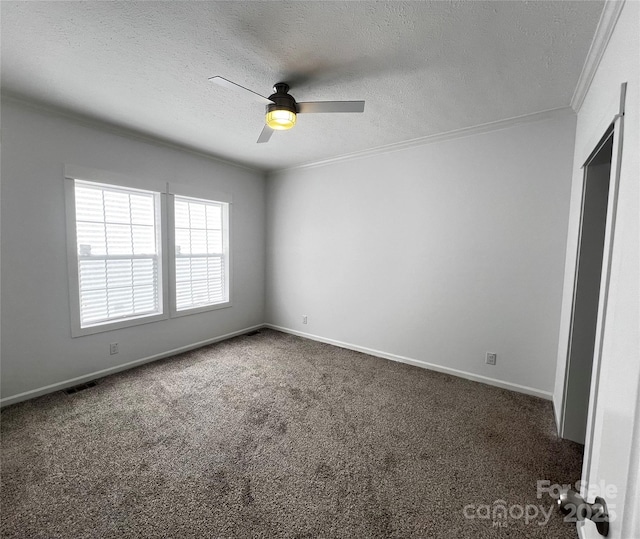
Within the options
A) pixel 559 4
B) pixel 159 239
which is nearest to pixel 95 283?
pixel 159 239

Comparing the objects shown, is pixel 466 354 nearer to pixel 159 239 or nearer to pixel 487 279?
pixel 487 279

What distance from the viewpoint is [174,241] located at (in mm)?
3539

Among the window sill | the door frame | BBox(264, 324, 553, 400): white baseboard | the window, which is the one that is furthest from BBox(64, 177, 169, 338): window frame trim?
the door frame

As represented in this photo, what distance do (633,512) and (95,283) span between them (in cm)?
384

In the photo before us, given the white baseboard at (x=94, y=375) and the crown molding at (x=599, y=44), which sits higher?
the crown molding at (x=599, y=44)

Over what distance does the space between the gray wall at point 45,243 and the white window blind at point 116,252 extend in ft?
0.58

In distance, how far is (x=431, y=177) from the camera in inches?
124

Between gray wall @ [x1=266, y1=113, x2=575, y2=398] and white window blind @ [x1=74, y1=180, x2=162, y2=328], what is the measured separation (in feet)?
6.20

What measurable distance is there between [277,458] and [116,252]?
267cm

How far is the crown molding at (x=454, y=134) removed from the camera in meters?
2.46

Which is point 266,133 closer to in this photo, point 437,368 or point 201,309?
point 201,309

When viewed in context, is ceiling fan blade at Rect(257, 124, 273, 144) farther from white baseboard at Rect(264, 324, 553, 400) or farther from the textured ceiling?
white baseboard at Rect(264, 324, 553, 400)

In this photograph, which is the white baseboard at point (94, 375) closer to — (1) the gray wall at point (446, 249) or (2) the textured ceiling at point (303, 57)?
(1) the gray wall at point (446, 249)

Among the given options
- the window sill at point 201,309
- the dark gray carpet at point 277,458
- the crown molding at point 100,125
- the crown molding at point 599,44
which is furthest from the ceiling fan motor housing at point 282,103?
the window sill at point 201,309
